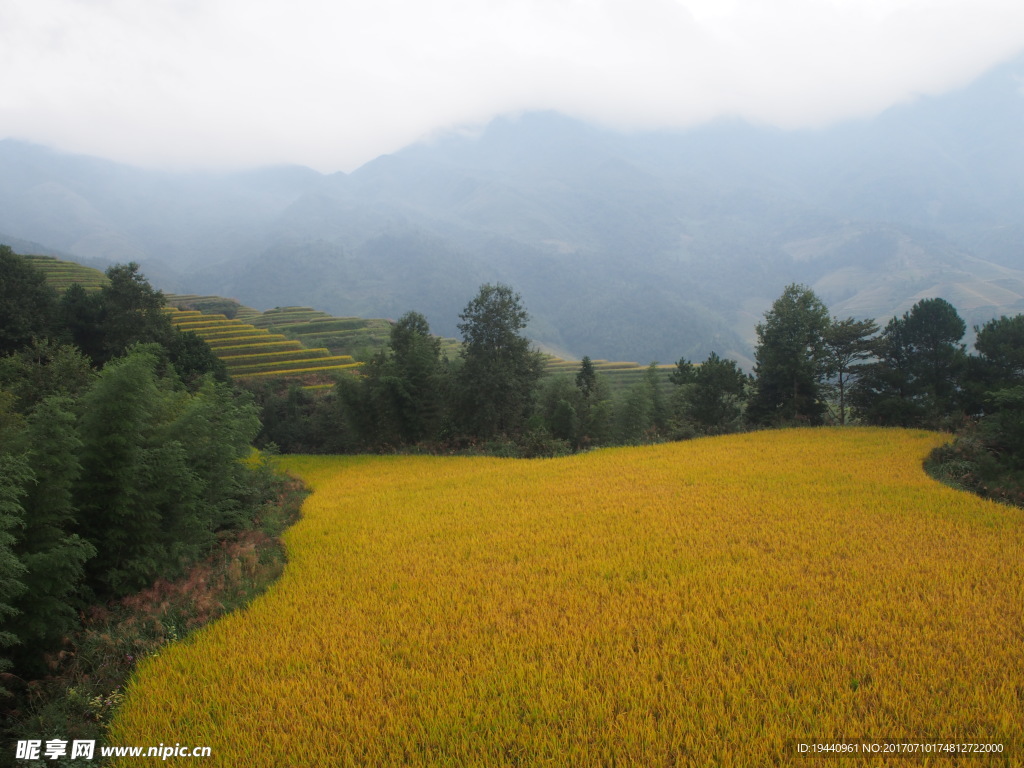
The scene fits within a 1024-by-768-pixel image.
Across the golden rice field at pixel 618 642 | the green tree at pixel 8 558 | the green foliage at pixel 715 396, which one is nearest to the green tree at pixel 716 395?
the green foliage at pixel 715 396

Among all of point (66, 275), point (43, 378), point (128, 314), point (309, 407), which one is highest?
point (66, 275)

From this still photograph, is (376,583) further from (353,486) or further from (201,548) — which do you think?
(353,486)

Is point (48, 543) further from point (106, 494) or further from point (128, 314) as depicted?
point (128, 314)

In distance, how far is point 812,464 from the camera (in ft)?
55.1

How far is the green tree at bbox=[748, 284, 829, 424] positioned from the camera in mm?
26906

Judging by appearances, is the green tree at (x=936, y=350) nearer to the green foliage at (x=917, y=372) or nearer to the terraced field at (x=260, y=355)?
the green foliage at (x=917, y=372)

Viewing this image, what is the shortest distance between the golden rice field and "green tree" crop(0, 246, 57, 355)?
77.8 ft

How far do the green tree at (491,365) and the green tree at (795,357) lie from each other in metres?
12.6

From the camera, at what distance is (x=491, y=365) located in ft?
88.2

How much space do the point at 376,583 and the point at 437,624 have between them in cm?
208

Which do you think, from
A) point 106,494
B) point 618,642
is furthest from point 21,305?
point 618,642

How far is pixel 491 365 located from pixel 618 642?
2073 cm

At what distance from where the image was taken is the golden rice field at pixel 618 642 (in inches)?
200

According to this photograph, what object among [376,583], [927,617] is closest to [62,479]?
[376,583]
